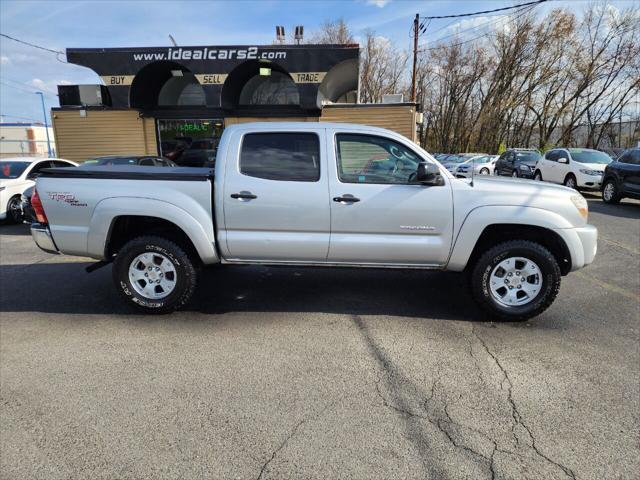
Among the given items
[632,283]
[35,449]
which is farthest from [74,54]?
[632,283]

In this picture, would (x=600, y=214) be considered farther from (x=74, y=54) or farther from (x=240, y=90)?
(x=74, y=54)

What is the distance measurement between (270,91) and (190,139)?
3695 mm

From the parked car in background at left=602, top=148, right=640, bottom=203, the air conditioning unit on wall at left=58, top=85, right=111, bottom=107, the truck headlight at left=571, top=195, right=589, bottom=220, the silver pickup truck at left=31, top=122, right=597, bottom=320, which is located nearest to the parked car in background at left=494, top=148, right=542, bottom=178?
the parked car in background at left=602, top=148, right=640, bottom=203

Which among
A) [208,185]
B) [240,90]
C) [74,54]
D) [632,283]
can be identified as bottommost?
[632,283]

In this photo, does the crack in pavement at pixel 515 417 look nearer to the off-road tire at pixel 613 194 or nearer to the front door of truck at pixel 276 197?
the front door of truck at pixel 276 197

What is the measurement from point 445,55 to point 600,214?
120 ft

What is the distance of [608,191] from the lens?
12984mm

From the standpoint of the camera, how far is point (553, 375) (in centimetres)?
332

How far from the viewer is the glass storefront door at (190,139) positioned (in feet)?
53.1

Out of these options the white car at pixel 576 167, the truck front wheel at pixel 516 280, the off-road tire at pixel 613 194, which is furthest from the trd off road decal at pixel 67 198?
the white car at pixel 576 167

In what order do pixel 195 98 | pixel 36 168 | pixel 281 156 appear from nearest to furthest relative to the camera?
pixel 281 156 → pixel 36 168 → pixel 195 98

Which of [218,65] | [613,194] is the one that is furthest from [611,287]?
[218,65]

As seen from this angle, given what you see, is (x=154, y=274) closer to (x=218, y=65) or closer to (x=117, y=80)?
(x=218, y=65)

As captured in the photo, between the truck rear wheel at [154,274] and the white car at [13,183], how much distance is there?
7.02 m
